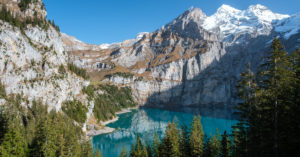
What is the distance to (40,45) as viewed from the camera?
84.2 m

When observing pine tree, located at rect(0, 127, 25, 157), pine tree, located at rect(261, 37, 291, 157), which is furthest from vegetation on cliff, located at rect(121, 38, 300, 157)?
pine tree, located at rect(0, 127, 25, 157)

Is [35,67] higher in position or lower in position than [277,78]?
higher

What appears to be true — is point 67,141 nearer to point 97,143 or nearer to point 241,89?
point 241,89

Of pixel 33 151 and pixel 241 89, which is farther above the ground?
pixel 241 89

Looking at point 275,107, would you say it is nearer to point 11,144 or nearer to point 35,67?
point 11,144

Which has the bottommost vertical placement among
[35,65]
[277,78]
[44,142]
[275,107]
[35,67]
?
[44,142]

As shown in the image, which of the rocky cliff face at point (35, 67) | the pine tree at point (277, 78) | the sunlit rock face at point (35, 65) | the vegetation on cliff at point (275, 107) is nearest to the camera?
the vegetation on cliff at point (275, 107)

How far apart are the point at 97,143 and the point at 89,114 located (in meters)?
27.7

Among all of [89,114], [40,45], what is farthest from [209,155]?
[40,45]

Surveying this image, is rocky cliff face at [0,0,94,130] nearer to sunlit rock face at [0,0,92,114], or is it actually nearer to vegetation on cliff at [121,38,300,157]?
sunlit rock face at [0,0,92,114]

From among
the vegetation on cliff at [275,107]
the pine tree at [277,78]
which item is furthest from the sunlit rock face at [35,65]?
the pine tree at [277,78]

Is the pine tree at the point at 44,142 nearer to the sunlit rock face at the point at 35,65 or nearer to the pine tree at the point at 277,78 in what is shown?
the sunlit rock face at the point at 35,65

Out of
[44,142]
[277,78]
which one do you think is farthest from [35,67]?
[277,78]

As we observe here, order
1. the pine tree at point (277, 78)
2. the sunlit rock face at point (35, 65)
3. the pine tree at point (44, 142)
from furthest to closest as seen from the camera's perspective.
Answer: the sunlit rock face at point (35, 65), the pine tree at point (44, 142), the pine tree at point (277, 78)
